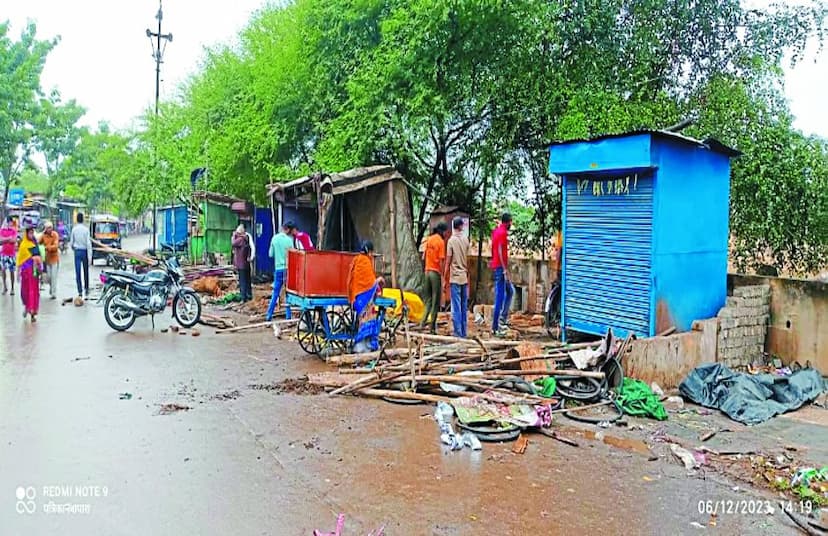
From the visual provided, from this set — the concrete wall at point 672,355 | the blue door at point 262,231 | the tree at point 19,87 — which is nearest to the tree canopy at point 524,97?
the blue door at point 262,231

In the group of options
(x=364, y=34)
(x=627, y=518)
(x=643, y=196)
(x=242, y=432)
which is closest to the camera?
(x=627, y=518)

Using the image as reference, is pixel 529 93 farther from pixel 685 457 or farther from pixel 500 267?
pixel 685 457

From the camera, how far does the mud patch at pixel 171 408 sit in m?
7.06

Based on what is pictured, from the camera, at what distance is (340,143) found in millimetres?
14203

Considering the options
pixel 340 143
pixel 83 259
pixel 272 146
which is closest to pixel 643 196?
pixel 340 143

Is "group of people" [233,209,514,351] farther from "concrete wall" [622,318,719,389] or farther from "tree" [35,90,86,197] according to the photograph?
"tree" [35,90,86,197]

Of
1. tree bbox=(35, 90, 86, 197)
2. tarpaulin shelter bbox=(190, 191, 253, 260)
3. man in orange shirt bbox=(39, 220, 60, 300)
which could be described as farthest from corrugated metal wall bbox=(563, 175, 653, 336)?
tree bbox=(35, 90, 86, 197)

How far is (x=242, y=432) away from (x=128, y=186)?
1037 inches

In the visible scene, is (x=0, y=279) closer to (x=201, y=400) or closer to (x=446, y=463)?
(x=201, y=400)

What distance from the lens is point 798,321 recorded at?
976cm

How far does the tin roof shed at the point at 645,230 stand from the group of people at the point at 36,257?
1008cm

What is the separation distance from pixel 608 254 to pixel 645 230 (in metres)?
0.75

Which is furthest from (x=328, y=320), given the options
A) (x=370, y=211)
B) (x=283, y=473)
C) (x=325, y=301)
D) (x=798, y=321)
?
(x=798, y=321)

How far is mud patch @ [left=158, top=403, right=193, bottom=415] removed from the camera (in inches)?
278
